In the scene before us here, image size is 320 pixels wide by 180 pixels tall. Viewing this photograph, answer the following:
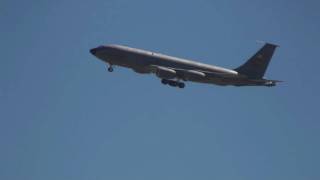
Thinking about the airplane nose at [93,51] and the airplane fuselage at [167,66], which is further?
the airplane nose at [93,51]

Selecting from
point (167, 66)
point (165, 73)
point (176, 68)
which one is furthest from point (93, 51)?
point (176, 68)

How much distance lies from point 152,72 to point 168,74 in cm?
357

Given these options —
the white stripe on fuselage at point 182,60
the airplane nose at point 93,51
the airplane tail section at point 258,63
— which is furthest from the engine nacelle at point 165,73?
the airplane tail section at point 258,63

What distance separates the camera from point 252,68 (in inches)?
4759

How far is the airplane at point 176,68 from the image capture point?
113062mm

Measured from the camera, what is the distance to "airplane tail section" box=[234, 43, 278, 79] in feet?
395

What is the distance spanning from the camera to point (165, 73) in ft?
371

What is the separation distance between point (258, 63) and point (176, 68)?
16958 millimetres

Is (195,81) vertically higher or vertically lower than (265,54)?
lower

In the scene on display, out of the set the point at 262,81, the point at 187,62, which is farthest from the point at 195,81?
the point at 262,81

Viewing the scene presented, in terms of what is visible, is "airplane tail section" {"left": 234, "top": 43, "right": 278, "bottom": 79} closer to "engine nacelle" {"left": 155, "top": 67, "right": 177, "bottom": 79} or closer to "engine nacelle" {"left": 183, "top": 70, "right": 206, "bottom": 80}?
"engine nacelle" {"left": 183, "top": 70, "right": 206, "bottom": 80}

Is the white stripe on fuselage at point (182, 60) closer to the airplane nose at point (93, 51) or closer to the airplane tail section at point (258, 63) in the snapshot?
the airplane tail section at point (258, 63)

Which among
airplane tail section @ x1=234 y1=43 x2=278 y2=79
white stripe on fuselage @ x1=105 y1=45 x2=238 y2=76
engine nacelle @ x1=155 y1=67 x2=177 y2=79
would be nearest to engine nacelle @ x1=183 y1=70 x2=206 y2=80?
engine nacelle @ x1=155 y1=67 x2=177 y2=79

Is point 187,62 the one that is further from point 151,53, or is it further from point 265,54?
point 265,54
